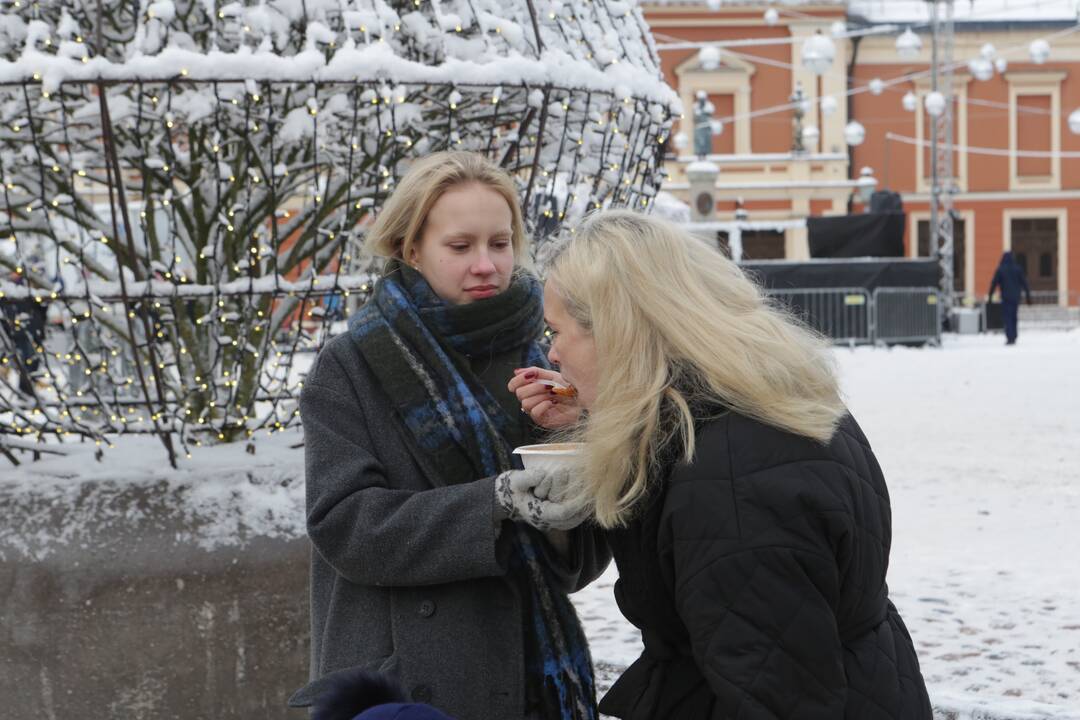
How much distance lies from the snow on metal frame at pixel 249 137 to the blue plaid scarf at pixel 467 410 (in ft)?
2.61

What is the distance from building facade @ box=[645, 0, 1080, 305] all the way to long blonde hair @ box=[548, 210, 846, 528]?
109 feet

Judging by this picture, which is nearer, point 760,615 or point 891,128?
point 760,615

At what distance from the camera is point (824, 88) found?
36.5 m

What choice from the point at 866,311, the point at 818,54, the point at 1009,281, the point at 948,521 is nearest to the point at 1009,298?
the point at 1009,281

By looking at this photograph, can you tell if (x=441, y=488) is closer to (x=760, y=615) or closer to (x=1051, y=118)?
(x=760, y=615)

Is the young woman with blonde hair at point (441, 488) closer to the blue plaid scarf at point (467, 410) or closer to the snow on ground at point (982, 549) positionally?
the blue plaid scarf at point (467, 410)

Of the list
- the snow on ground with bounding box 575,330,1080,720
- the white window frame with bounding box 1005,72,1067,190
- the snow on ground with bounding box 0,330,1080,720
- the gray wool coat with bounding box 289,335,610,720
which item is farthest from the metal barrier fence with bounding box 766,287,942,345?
the white window frame with bounding box 1005,72,1067,190

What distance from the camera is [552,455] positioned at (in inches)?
77.4

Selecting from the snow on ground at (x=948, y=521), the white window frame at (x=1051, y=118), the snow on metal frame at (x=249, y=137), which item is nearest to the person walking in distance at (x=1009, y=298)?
the snow on ground at (x=948, y=521)

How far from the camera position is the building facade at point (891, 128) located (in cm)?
3481

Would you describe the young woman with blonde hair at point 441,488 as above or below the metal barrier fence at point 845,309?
above

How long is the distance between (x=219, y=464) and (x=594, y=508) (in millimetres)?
1535

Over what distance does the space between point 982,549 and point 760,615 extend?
440 centimetres

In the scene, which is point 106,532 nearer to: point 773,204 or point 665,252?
point 665,252
